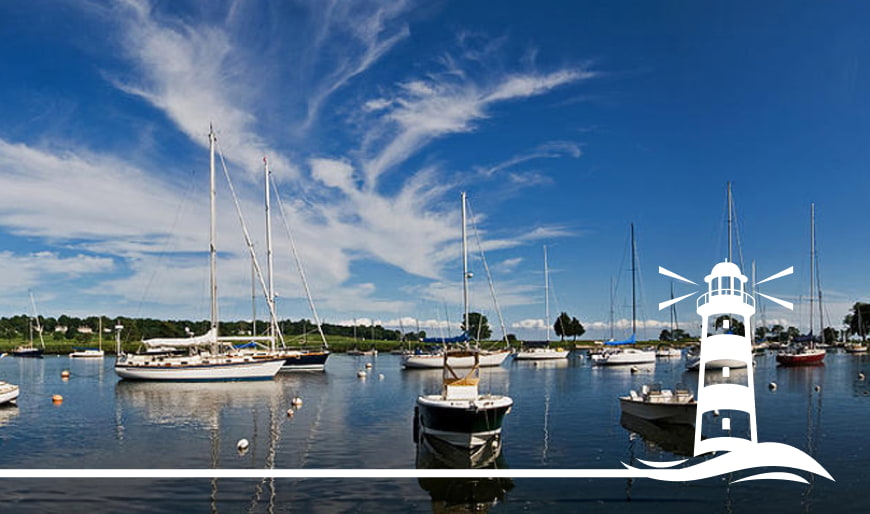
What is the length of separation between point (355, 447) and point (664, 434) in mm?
16139

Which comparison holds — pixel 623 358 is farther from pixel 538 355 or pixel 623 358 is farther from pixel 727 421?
pixel 727 421

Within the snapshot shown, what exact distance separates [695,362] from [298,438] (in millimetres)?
65572

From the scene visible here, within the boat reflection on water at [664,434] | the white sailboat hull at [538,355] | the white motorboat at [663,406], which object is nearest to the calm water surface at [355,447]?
the boat reflection on water at [664,434]

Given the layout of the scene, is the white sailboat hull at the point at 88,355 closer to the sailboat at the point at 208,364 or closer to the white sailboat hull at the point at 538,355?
the sailboat at the point at 208,364

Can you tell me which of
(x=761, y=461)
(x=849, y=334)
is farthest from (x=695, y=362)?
(x=849, y=334)

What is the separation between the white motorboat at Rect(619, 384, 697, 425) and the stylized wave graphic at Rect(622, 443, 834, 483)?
600 centimetres

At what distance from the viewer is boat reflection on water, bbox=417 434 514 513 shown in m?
19.9

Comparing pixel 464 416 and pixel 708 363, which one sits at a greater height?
pixel 464 416

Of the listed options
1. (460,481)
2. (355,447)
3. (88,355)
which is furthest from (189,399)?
(88,355)

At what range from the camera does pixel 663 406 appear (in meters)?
33.1

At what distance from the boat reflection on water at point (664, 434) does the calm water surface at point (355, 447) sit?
9.6 inches

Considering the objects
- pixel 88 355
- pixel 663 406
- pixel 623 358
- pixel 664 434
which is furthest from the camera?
pixel 88 355

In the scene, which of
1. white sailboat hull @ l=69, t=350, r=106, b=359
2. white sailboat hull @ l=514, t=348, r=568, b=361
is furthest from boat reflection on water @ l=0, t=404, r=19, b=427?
Result: white sailboat hull @ l=69, t=350, r=106, b=359

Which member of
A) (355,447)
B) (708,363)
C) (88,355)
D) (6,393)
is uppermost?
(6,393)
